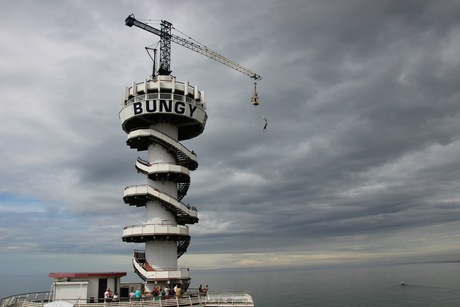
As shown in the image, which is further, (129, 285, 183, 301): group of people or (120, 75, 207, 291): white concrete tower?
(120, 75, 207, 291): white concrete tower

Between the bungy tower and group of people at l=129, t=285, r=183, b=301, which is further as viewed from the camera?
the bungy tower

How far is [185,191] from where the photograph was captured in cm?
5275

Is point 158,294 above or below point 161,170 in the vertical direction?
below

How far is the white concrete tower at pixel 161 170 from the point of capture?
4624 cm

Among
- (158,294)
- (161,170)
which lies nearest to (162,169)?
(161,170)

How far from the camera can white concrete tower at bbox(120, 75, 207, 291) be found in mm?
46237

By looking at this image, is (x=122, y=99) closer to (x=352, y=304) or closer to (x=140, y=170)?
(x=140, y=170)

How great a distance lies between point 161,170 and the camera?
47938 mm

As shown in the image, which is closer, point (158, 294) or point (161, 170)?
point (158, 294)

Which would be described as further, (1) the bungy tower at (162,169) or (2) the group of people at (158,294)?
(1) the bungy tower at (162,169)

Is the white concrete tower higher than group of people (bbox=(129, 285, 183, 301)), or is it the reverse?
the white concrete tower

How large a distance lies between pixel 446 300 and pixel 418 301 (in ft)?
20.6

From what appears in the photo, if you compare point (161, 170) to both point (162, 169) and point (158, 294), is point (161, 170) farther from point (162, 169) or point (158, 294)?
point (158, 294)

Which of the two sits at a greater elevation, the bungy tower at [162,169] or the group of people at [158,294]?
the bungy tower at [162,169]
